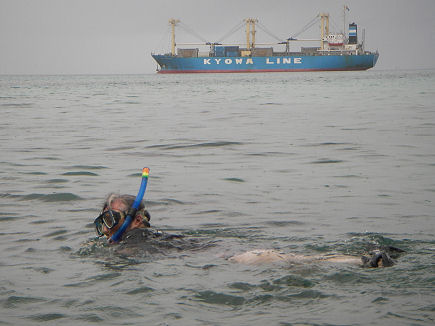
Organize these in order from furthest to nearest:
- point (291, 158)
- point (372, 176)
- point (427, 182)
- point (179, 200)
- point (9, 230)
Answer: point (291, 158), point (372, 176), point (427, 182), point (179, 200), point (9, 230)

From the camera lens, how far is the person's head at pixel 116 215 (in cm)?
571

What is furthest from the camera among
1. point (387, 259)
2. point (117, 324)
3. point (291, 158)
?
point (291, 158)

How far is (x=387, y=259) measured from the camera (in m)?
5.03

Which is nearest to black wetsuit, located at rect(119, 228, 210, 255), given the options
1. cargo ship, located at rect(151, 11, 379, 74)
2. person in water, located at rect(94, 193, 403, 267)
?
person in water, located at rect(94, 193, 403, 267)

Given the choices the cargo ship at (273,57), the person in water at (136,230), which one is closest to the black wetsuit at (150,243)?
the person in water at (136,230)

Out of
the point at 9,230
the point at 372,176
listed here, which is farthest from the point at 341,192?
the point at 9,230

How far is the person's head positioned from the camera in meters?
5.71

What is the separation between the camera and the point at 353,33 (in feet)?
340

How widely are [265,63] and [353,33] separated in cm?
1529

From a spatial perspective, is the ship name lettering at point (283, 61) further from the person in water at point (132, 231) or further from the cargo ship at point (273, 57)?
the person in water at point (132, 231)

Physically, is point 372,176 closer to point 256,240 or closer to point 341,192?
point 341,192

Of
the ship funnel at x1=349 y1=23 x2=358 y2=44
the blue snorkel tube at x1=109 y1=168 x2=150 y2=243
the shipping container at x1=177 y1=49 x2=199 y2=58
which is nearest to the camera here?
the blue snorkel tube at x1=109 y1=168 x2=150 y2=243

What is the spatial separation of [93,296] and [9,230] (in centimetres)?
256

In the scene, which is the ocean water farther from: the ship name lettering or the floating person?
the ship name lettering
